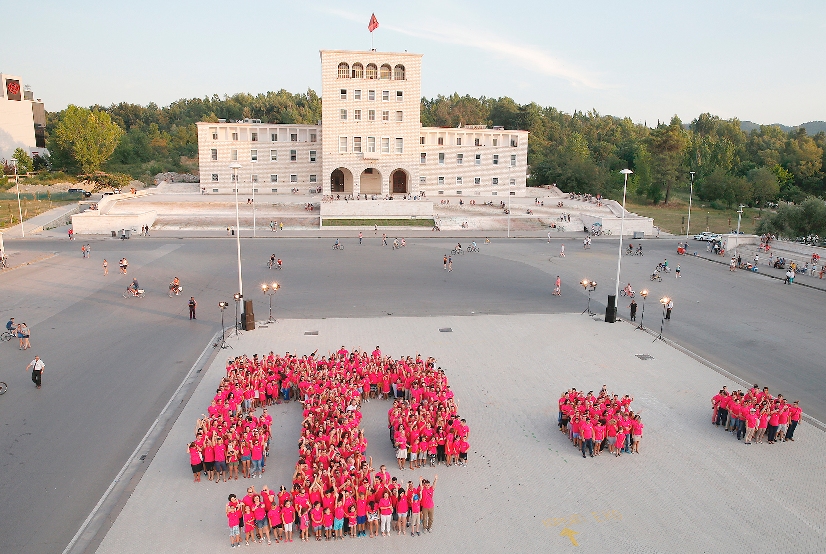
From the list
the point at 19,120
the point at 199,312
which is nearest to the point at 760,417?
the point at 199,312

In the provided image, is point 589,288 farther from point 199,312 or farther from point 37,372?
point 37,372

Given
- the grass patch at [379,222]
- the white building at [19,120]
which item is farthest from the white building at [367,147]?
the white building at [19,120]

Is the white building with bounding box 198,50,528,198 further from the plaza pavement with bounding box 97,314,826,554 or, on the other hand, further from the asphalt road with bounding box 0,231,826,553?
the plaza pavement with bounding box 97,314,826,554

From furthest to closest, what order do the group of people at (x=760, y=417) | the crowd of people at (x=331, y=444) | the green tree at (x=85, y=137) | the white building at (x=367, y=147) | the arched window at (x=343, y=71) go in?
1. the green tree at (x=85, y=137)
2. the white building at (x=367, y=147)
3. the arched window at (x=343, y=71)
4. the group of people at (x=760, y=417)
5. the crowd of people at (x=331, y=444)

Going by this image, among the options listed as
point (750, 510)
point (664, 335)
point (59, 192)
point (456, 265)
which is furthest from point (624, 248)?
point (59, 192)

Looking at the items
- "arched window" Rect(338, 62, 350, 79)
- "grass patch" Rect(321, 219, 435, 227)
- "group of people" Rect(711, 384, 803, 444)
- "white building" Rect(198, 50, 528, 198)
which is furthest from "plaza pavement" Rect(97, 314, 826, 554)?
"arched window" Rect(338, 62, 350, 79)

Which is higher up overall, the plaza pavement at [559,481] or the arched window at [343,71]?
the arched window at [343,71]

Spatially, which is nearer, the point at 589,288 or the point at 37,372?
the point at 37,372

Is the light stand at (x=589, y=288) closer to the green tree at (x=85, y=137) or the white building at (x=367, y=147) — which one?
the white building at (x=367, y=147)
